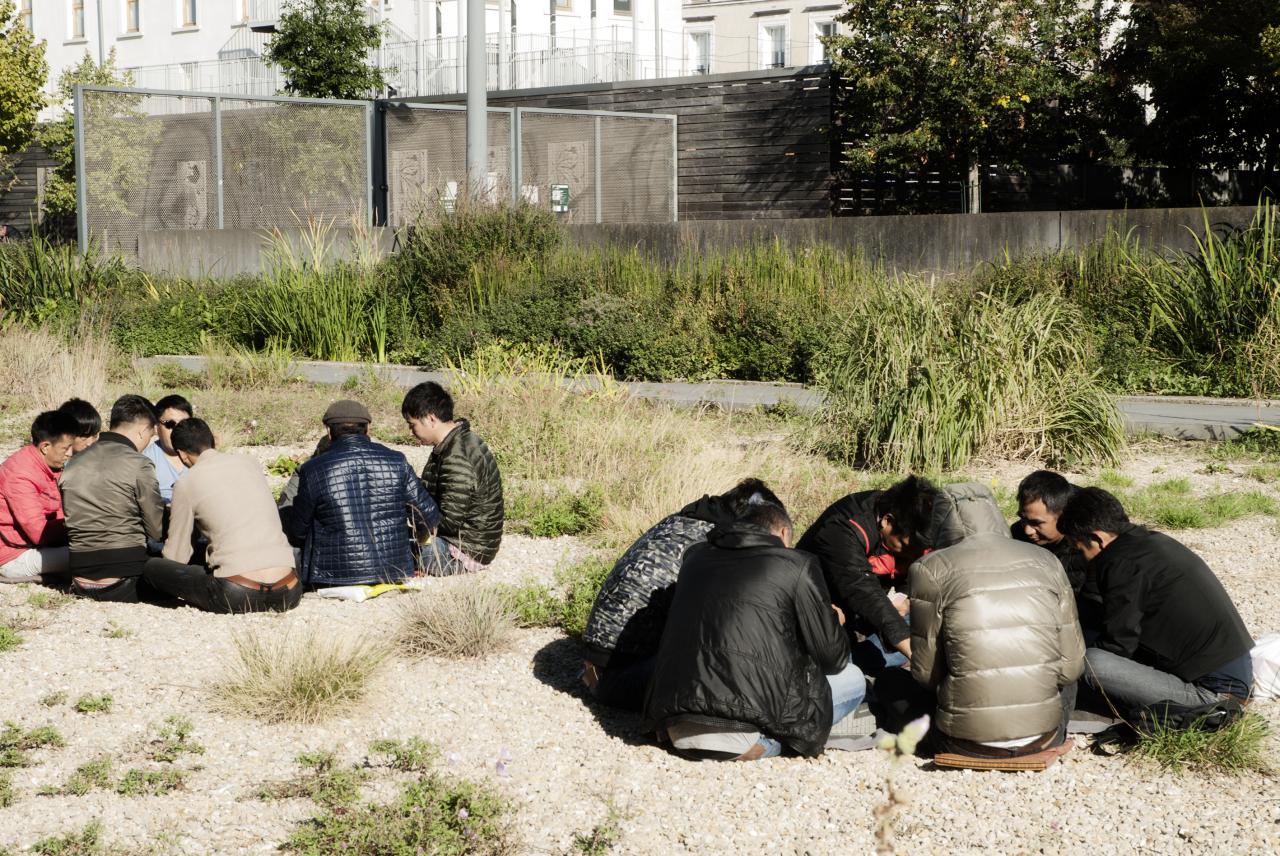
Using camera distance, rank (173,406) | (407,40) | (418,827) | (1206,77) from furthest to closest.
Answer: (407,40) < (1206,77) < (173,406) < (418,827)

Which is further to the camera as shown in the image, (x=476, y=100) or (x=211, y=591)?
(x=476, y=100)

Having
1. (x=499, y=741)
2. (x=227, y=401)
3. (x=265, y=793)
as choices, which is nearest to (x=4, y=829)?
(x=265, y=793)

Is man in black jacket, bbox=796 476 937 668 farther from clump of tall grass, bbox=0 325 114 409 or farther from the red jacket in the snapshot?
clump of tall grass, bbox=0 325 114 409

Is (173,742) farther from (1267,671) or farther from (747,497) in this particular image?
(1267,671)

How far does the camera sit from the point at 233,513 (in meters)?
6.72

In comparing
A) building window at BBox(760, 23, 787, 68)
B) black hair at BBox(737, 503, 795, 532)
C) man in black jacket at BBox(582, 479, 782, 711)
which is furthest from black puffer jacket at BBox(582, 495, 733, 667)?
building window at BBox(760, 23, 787, 68)

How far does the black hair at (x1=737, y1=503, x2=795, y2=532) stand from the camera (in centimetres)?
504

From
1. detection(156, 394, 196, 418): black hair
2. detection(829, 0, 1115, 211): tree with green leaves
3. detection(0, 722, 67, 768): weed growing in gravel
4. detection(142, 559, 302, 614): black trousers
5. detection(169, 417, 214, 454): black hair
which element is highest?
detection(829, 0, 1115, 211): tree with green leaves

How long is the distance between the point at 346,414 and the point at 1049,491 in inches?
129

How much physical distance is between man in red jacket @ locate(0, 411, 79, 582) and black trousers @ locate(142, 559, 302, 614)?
821 mm

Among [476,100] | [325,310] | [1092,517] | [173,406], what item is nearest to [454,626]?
[1092,517]

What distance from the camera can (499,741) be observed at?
16.9 ft

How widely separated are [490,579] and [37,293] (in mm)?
11225

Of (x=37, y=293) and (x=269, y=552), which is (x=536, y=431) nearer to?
(x=269, y=552)
